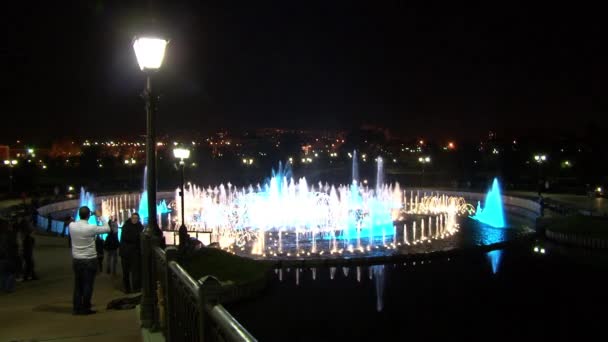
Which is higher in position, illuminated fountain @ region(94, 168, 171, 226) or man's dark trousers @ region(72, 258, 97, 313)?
man's dark trousers @ region(72, 258, 97, 313)

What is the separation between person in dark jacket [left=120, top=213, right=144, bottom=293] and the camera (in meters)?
11.5

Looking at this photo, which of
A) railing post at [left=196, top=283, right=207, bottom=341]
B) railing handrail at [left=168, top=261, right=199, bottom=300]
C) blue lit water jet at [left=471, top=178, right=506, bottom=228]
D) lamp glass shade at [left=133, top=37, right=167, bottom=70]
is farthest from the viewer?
blue lit water jet at [left=471, top=178, right=506, bottom=228]

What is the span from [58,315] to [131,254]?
226 centimetres

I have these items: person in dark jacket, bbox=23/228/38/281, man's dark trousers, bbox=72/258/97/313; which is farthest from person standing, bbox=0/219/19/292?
man's dark trousers, bbox=72/258/97/313

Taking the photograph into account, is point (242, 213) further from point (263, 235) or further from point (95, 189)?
point (95, 189)

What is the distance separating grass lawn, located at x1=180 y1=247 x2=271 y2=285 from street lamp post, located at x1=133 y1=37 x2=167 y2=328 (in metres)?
8.30

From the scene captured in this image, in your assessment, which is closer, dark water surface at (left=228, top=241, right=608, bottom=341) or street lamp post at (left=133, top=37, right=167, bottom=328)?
street lamp post at (left=133, top=37, right=167, bottom=328)

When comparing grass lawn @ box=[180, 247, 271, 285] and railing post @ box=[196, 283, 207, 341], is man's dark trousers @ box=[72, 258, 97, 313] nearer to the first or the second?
railing post @ box=[196, 283, 207, 341]

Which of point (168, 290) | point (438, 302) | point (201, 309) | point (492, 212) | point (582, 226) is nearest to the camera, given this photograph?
point (201, 309)

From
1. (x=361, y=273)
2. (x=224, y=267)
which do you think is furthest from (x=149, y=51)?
(x=361, y=273)

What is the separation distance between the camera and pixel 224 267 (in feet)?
56.7

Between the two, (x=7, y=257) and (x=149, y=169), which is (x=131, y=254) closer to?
(x=7, y=257)

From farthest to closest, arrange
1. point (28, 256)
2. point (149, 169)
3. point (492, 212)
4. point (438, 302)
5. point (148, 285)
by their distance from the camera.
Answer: point (492, 212)
point (438, 302)
point (28, 256)
point (149, 169)
point (148, 285)

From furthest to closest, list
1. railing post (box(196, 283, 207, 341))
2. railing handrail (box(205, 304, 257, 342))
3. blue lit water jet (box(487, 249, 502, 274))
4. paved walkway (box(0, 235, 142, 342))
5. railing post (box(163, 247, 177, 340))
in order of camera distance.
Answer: blue lit water jet (box(487, 249, 502, 274)), paved walkway (box(0, 235, 142, 342)), railing post (box(163, 247, 177, 340)), railing post (box(196, 283, 207, 341)), railing handrail (box(205, 304, 257, 342))
